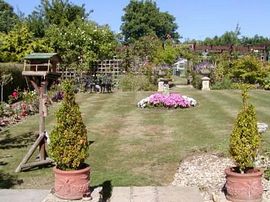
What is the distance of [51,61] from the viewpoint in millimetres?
8273

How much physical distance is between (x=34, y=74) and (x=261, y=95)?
44.9 ft

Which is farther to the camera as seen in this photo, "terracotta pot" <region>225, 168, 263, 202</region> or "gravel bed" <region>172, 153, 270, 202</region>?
"gravel bed" <region>172, 153, 270, 202</region>

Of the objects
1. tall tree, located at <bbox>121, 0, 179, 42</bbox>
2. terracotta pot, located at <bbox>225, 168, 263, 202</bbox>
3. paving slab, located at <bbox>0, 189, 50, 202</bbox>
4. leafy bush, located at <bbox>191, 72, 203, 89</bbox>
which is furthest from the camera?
tall tree, located at <bbox>121, 0, 179, 42</bbox>

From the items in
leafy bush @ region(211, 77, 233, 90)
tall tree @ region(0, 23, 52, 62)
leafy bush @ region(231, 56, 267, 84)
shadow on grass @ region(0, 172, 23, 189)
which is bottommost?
shadow on grass @ region(0, 172, 23, 189)

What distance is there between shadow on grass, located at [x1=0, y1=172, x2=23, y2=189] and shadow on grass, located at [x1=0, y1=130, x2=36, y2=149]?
243cm

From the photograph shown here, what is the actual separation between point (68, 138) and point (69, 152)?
0.17m

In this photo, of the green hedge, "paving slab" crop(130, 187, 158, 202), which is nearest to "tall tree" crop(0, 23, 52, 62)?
the green hedge

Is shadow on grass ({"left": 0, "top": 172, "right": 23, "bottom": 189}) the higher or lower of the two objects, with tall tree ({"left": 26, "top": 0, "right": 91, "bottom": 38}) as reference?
lower

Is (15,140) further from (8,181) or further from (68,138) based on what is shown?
(68,138)

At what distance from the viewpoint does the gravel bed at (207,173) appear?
6598 millimetres

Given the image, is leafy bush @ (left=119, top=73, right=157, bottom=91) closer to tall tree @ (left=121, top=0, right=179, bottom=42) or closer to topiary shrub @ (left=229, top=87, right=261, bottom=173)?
topiary shrub @ (left=229, top=87, right=261, bottom=173)

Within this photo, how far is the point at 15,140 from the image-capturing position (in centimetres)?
1070

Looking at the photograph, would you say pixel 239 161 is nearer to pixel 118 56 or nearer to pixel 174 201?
pixel 174 201

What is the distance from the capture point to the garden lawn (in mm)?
7477
